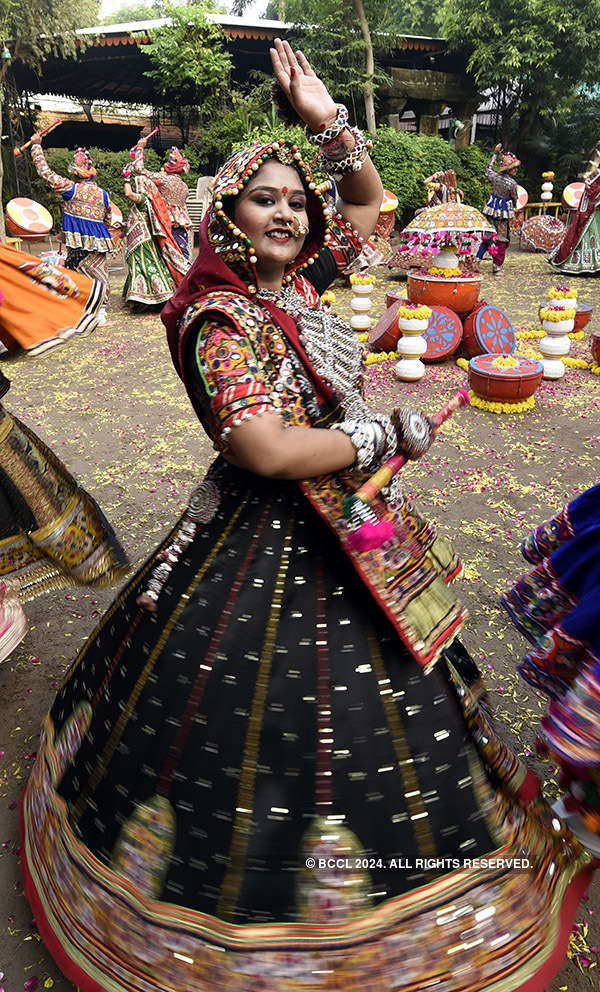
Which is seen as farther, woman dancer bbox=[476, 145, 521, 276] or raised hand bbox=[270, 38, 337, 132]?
woman dancer bbox=[476, 145, 521, 276]

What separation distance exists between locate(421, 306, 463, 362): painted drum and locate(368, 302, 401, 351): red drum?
1.30 ft

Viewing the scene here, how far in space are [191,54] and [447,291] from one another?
14468mm

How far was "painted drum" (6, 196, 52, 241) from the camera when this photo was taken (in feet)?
34.8

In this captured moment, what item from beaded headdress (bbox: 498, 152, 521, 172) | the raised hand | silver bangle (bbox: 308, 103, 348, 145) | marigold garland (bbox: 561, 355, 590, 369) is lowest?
marigold garland (bbox: 561, 355, 590, 369)

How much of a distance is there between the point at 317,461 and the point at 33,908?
1.53m

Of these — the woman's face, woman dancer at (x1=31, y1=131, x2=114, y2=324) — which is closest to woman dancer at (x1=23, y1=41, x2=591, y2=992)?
the woman's face

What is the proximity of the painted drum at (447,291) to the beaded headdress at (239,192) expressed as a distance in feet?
18.7

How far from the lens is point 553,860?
5.20ft

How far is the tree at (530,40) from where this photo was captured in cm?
1794

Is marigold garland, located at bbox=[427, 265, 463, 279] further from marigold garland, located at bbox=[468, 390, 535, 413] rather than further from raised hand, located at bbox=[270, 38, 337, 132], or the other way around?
raised hand, located at bbox=[270, 38, 337, 132]

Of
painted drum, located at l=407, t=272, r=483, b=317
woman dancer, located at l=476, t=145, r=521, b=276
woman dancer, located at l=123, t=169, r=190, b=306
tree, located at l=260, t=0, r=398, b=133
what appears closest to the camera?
painted drum, located at l=407, t=272, r=483, b=317

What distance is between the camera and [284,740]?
1396 millimetres

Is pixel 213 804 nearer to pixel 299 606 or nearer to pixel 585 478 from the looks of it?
pixel 299 606

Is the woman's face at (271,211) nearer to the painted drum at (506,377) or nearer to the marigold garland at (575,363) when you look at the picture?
the painted drum at (506,377)
